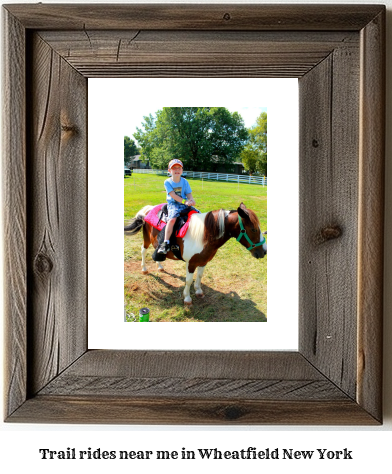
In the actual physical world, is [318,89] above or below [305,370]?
above

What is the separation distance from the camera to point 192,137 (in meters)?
0.69

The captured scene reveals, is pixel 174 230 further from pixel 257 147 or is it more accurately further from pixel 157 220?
pixel 257 147

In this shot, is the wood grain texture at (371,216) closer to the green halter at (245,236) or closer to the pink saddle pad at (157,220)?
the green halter at (245,236)

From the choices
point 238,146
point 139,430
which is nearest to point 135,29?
point 238,146

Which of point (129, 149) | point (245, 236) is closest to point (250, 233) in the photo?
point (245, 236)

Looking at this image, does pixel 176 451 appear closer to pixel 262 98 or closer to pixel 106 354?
pixel 106 354

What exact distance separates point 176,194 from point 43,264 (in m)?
0.23

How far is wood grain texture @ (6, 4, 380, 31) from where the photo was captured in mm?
660

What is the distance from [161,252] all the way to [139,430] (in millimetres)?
285

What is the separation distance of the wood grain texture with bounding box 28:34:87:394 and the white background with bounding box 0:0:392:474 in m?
0.10

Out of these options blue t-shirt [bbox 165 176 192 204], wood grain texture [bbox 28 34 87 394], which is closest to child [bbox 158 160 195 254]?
blue t-shirt [bbox 165 176 192 204]

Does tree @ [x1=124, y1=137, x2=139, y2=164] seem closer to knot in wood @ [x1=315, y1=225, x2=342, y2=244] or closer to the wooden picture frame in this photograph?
the wooden picture frame

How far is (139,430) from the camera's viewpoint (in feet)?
2.32

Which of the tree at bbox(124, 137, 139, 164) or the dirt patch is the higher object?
the tree at bbox(124, 137, 139, 164)
